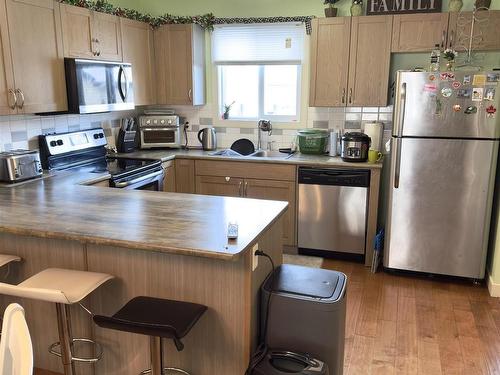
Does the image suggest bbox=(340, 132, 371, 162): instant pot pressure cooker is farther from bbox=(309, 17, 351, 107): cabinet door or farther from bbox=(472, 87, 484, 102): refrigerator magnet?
bbox=(472, 87, 484, 102): refrigerator magnet

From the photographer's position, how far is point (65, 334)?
202cm

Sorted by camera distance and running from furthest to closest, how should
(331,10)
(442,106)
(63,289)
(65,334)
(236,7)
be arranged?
(236,7), (331,10), (442,106), (65,334), (63,289)

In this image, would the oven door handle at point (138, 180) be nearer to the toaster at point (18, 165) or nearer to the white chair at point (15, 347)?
the toaster at point (18, 165)

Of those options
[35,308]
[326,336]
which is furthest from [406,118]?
[35,308]

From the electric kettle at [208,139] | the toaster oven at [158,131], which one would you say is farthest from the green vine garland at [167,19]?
the electric kettle at [208,139]

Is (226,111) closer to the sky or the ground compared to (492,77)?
closer to the ground

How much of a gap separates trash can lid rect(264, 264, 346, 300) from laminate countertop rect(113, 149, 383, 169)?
5.77 ft

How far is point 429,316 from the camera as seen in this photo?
309 cm

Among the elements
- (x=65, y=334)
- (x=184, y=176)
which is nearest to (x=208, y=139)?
(x=184, y=176)

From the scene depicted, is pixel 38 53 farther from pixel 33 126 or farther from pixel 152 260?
pixel 152 260

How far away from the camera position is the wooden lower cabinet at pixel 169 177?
4.23 meters

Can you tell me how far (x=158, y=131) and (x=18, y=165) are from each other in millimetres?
1760

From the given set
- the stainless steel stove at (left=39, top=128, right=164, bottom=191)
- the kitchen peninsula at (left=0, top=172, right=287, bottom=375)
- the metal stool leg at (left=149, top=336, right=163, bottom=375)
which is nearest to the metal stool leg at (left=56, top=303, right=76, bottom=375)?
the kitchen peninsula at (left=0, top=172, right=287, bottom=375)

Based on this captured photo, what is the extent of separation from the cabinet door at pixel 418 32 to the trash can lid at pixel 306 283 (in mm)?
2426
